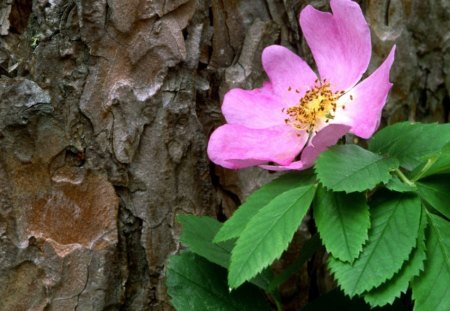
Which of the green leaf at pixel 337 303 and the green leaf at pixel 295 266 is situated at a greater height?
the green leaf at pixel 295 266

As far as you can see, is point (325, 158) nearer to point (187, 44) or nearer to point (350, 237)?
point (350, 237)

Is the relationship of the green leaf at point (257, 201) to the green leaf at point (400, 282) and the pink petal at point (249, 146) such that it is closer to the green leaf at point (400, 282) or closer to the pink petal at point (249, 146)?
the pink petal at point (249, 146)

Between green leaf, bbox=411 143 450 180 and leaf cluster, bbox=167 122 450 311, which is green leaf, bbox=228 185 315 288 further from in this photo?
green leaf, bbox=411 143 450 180

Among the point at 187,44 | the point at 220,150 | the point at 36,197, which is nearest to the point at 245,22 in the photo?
the point at 187,44

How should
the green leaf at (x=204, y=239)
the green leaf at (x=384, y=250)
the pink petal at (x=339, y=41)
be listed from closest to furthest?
the green leaf at (x=384, y=250) → the pink petal at (x=339, y=41) → the green leaf at (x=204, y=239)

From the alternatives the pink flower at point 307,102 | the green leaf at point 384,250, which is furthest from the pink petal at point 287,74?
the green leaf at point 384,250

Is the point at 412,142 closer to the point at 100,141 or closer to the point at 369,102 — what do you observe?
the point at 369,102

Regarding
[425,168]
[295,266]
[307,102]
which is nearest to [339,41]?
[307,102]
